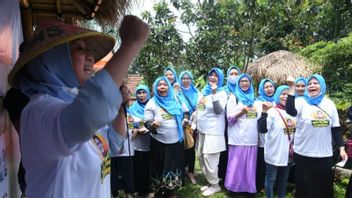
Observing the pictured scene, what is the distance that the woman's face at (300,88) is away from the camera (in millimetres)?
5012

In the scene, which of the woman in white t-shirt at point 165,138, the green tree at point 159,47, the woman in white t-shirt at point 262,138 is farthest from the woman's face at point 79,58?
the green tree at point 159,47

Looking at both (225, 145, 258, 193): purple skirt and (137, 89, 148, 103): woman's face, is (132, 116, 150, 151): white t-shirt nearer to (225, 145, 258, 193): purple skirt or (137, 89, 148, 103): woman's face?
(137, 89, 148, 103): woman's face

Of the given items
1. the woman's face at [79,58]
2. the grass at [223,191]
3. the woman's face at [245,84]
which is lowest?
the grass at [223,191]

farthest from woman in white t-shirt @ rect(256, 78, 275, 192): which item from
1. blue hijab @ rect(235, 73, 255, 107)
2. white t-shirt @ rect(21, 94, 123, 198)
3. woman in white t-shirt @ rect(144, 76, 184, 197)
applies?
white t-shirt @ rect(21, 94, 123, 198)

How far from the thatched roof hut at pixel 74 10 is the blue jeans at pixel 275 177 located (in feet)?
10.7

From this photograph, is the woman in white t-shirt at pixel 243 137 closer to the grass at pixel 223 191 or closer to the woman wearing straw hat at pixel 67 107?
the grass at pixel 223 191

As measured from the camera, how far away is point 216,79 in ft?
19.1

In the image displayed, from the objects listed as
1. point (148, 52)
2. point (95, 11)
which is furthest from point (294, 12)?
point (95, 11)

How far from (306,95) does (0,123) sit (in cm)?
392

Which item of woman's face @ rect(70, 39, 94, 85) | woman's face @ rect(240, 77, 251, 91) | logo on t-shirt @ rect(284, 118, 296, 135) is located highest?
woman's face @ rect(240, 77, 251, 91)

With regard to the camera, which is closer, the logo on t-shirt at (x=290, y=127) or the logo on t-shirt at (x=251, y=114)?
the logo on t-shirt at (x=290, y=127)

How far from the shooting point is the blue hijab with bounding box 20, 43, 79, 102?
3.93 ft

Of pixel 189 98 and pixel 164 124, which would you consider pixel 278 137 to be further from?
pixel 189 98

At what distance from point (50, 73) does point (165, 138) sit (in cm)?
425
